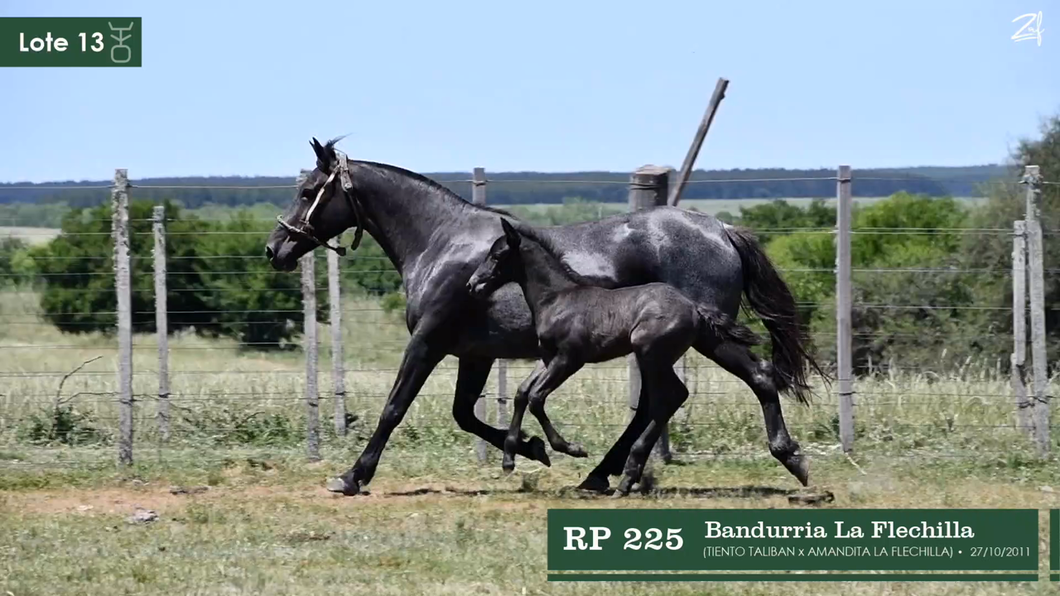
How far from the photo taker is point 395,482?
1042 centimetres

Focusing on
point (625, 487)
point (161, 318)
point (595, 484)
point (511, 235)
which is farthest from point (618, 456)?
point (161, 318)

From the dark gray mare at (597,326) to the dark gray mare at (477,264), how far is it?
296 millimetres

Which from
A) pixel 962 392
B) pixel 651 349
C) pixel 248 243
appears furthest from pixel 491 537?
pixel 248 243

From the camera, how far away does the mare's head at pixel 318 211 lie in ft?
33.7

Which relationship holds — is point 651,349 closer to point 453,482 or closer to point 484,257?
point 484,257

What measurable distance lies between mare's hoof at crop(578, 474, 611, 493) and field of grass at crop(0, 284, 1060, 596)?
0.12 m

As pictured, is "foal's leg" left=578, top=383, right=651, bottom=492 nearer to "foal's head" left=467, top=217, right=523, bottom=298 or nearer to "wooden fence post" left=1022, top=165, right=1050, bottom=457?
"foal's head" left=467, top=217, right=523, bottom=298

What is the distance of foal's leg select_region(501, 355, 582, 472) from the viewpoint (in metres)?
9.11

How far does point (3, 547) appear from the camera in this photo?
7871 millimetres

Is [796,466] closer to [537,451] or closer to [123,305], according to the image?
[537,451]

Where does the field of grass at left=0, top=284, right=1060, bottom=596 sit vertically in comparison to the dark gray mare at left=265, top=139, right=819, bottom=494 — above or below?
below

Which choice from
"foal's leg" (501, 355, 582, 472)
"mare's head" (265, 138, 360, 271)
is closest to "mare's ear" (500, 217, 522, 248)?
"foal's leg" (501, 355, 582, 472)

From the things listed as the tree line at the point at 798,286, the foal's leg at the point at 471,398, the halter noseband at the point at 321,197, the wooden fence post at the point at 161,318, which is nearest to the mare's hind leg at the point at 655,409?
the foal's leg at the point at 471,398

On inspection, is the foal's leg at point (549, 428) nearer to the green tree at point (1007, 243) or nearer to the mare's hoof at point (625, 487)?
the mare's hoof at point (625, 487)
